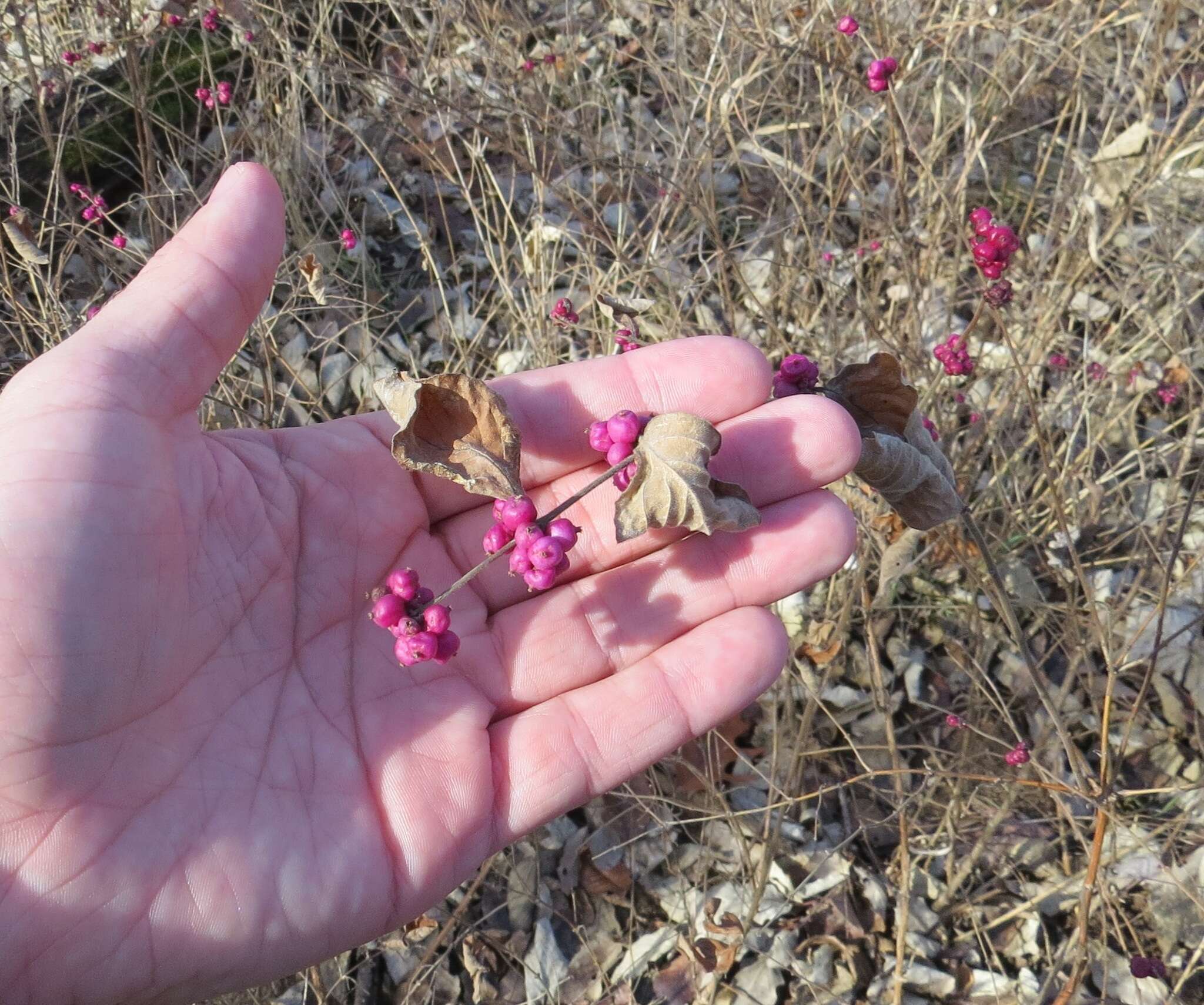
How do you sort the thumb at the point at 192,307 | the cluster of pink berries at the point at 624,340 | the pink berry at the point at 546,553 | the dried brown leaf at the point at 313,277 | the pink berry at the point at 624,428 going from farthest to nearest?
the cluster of pink berries at the point at 624,340 < the dried brown leaf at the point at 313,277 < the pink berry at the point at 624,428 < the thumb at the point at 192,307 < the pink berry at the point at 546,553

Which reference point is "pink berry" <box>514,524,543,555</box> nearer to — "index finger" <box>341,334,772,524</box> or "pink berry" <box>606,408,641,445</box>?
"pink berry" <box>606,408,641,445</box>

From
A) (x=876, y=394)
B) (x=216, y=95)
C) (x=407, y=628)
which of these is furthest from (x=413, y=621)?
(x=216, y=95)

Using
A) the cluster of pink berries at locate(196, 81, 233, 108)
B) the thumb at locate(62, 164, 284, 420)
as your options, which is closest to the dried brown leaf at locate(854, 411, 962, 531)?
the thumb at locate(62, 164, 284, 420)

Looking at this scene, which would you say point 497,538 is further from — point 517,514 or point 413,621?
point 413,621

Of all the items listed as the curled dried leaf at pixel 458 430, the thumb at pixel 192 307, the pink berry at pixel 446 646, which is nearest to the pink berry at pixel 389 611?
the pink berry at pixel 446 646

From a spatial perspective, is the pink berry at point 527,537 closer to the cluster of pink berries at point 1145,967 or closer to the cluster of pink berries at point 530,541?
the cluster of pink berries at point 530,541

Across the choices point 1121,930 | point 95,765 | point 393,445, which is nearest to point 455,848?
point 95,765
